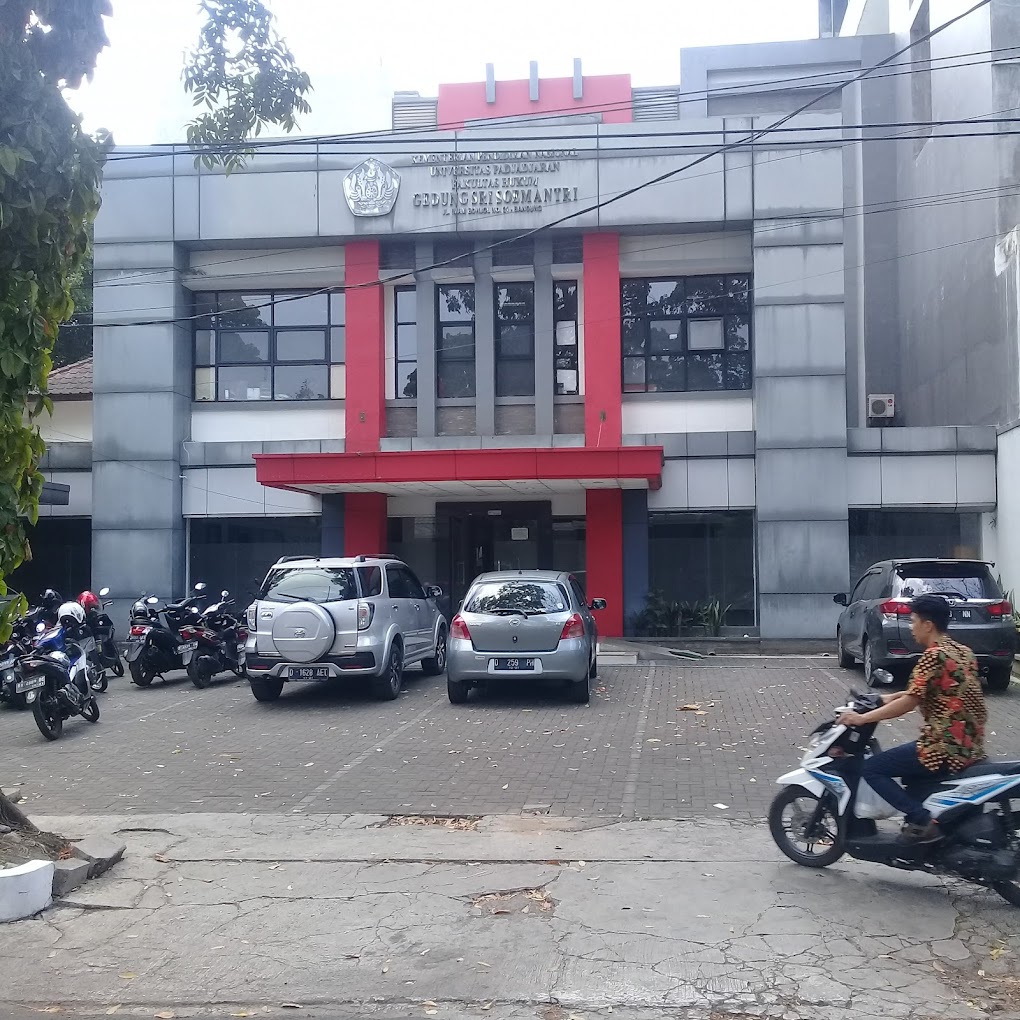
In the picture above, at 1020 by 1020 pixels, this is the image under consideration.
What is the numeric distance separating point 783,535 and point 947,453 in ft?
11.2

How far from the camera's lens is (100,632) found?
15.7 metres

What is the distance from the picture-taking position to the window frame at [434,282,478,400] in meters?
22.0

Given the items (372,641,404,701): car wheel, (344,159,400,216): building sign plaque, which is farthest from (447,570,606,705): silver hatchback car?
(344,159,400,216): building sign plaque

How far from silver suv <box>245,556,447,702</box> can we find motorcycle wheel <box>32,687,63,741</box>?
2.52 m

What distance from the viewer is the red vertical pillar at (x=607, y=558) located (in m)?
21.4

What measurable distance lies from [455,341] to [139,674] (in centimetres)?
961

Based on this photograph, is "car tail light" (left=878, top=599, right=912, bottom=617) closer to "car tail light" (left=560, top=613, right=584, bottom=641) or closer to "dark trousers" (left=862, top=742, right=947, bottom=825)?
"car tail light" (left=560, top=613, right=584, bottom=641)

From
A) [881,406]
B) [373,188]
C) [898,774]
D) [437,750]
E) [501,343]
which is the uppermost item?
[373,188]

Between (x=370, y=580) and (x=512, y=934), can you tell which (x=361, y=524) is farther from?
(x=512, y=934)

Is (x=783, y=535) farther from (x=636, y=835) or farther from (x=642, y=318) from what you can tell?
(x=636, y=835)

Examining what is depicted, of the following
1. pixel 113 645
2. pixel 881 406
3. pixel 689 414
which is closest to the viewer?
pixel 113 645

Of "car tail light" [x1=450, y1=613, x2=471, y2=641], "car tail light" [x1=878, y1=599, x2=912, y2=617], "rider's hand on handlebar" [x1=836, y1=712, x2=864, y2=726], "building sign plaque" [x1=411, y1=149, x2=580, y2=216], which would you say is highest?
"building sign plaque" [x1=411, y1=149, x2=580, y2=216]

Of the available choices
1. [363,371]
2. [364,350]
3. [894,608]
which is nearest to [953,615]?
[894,608]

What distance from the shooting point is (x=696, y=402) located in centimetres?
2142
